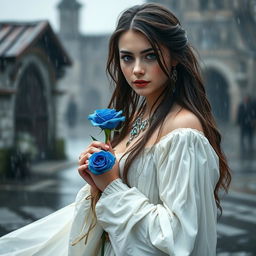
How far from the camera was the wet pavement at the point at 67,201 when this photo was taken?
21.1 ft

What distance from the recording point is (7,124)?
1134cm

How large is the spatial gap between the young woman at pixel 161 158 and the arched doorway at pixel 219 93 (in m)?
36.4

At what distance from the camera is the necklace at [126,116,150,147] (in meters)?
2.51

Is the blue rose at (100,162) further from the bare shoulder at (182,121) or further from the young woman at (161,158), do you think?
the bare shoulder at (182,121)

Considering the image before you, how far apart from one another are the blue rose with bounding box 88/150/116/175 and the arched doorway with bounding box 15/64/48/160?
399 inches

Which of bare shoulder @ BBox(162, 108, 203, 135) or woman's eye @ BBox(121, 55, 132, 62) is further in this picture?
woman's eye @ BBox(121, 55, 132, 62)

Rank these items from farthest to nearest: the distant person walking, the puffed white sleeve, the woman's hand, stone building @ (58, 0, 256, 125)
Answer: stone building @ (58, 0, 256, 125)
the distant person walking
the woman's hand
the puffed white sleeve

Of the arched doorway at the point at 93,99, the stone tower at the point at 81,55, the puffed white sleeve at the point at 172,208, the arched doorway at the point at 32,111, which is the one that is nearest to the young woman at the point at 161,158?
the puffed white sleeve at the point at 172,208

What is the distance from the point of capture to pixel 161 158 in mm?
2168

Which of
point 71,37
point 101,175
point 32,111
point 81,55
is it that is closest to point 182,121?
point 101,175

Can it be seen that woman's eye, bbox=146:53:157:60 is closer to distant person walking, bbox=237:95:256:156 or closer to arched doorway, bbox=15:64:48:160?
arched doorway, bbox=15:64:48:160

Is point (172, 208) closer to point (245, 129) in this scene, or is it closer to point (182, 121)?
point (182, 121)

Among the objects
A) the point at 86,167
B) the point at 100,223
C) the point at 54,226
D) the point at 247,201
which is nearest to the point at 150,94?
the point at 86,167

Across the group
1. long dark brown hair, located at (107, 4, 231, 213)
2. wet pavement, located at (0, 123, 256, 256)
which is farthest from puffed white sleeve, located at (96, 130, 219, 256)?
wet pavement, located at (0, 123, 256, 256)
